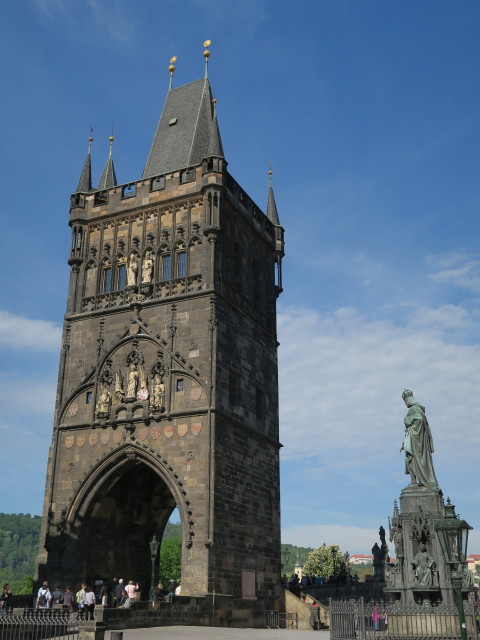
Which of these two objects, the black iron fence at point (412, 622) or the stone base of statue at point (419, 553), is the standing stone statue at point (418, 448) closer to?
the stone base of statue at point (419, 553)

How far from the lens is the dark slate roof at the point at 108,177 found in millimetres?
35781

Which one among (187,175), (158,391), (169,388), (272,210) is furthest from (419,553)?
(272,210)

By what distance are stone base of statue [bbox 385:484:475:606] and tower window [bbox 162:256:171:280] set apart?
1539 cm

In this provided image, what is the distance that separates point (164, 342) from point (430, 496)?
550 inches

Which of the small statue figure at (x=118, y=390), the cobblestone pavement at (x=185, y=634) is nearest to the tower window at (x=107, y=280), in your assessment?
the small statue figure at (x=118, y=390)

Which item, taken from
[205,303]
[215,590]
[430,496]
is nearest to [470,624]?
[430,496]

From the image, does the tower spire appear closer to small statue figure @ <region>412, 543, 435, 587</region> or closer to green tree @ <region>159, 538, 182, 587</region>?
small statue figure @ <region>412, 543, 435, 587</region>

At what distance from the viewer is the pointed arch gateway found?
2722 cm

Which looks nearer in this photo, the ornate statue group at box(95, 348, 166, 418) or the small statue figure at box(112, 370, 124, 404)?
the ornate statue group at box(95, 348, 166, 418)

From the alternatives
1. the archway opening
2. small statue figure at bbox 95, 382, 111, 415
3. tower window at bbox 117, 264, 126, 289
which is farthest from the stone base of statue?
tower window at bbox 117, 264, 126, 289

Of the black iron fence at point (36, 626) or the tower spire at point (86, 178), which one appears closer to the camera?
the black iron fence at point (36, 626)

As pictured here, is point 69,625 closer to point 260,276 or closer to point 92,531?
point 92,531

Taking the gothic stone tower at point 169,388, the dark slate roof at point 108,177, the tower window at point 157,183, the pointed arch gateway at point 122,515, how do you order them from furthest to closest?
the dark slate roof at point 108,177, the tower window at point 157,183, the pointed arch gateway at point 122,515, the gothic stone tower at point 169,388

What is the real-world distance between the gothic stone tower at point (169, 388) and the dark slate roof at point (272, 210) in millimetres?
2690
